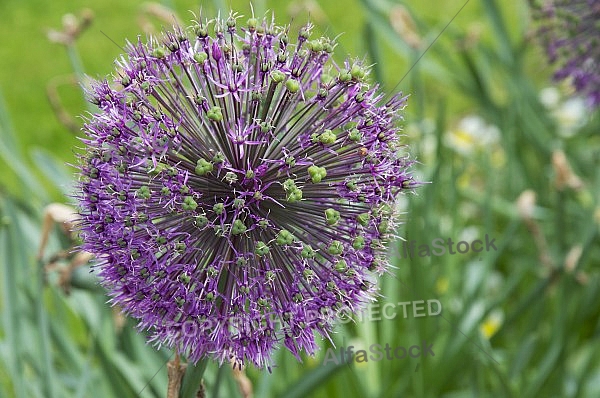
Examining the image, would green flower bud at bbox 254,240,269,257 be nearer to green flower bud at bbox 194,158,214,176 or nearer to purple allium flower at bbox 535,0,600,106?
green flower bud at bbox 194,158,214,176

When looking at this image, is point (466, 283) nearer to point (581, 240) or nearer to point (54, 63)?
point (581, 240)

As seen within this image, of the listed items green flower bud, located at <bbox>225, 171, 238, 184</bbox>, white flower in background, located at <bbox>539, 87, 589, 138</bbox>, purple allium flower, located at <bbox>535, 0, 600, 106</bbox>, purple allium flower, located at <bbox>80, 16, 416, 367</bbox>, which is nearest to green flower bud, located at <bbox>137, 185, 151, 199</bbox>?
purple allium flower, located at <bbox>80, 16, 416, 367</bbox>

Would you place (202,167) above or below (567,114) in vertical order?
below

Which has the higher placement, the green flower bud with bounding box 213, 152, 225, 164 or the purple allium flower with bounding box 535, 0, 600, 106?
the purple allium flower with bounding box 535, 0, 600, 106

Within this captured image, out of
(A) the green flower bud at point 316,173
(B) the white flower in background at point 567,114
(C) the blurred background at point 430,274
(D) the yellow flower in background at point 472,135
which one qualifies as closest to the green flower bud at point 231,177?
(A) the green flower bud at point 316,173

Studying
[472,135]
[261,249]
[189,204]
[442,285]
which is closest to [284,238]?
[261,249]

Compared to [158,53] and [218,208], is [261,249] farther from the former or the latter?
[158,53]

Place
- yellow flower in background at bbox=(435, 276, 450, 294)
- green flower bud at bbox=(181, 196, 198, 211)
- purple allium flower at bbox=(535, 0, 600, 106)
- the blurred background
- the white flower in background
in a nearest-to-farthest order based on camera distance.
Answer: green flower bud at bbox=(181, 196, 198, 211) < the blurred background < purple allium flower at bbox=(535, 0, 600, 106) < yellow flower in background at bbox=(435, 276, 450, 294) < the white flower in background
